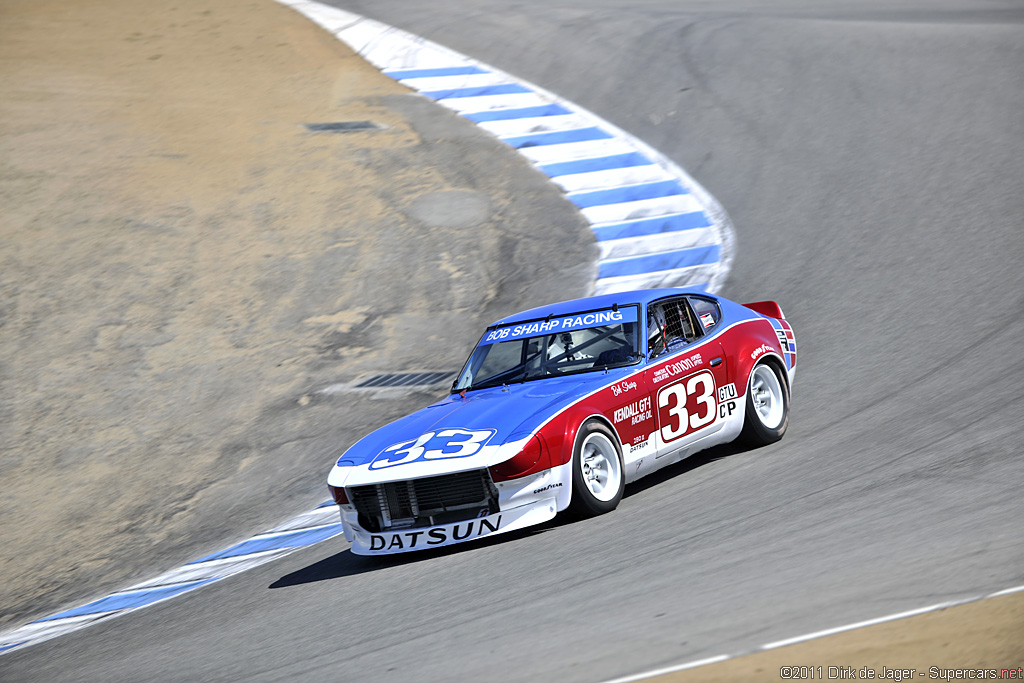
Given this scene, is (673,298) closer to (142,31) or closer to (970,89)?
(970,89)

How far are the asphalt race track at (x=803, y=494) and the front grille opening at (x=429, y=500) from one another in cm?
27

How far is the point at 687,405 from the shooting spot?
696cm

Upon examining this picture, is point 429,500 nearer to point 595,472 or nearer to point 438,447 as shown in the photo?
point 438,447

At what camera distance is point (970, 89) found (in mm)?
15070

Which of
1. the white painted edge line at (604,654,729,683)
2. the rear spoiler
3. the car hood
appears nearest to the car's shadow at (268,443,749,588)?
the car hood

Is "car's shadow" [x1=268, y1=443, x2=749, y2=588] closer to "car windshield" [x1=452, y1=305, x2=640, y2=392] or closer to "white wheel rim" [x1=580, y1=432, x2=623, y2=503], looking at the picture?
"white wheel rim" [x1=580, y1=432, x2=623, y2=503]

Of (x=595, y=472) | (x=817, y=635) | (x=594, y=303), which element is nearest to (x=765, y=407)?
(x=594, y=303)

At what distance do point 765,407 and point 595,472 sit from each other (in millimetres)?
1935

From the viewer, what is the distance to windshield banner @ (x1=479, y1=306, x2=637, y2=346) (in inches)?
281

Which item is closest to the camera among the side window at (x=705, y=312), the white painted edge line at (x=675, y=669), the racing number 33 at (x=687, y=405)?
the white painted edge line at (x=675, y=669)

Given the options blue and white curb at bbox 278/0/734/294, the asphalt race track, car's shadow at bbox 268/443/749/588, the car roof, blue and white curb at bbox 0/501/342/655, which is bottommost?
blue and white curb at bbox 0/501/342/655

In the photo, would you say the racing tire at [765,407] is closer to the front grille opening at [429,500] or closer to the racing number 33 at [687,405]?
the racing number 33 at [687,405]

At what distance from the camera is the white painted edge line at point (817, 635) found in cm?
365

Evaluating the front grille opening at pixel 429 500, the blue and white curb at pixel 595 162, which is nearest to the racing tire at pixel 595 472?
the front grille opening at pixel 429 500
